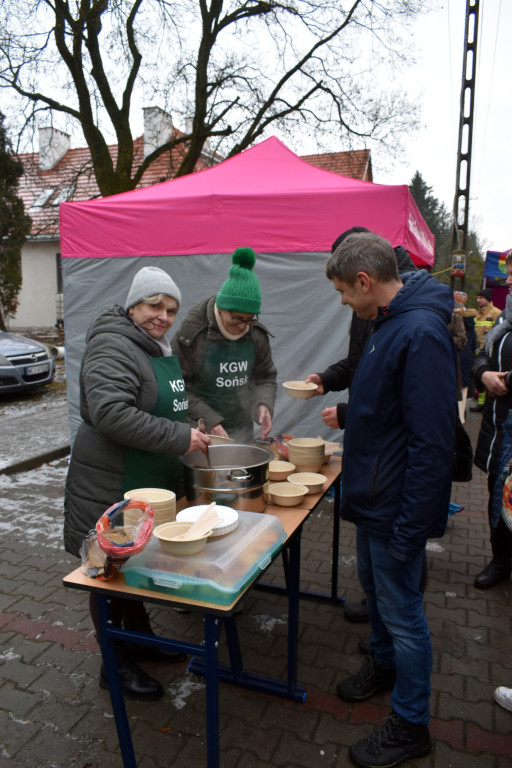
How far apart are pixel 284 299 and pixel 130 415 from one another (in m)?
3.04

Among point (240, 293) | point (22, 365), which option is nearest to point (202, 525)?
point (240, 293)

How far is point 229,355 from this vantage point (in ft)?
9.86

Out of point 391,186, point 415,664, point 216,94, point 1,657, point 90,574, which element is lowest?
point 1,657

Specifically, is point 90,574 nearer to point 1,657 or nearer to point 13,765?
point 13,765

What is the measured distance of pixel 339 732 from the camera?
2135 millimetres

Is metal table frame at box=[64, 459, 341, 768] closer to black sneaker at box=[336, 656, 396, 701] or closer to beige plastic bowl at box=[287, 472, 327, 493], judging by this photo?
beige plastic bowl at box=[287, 472, 327, 493]

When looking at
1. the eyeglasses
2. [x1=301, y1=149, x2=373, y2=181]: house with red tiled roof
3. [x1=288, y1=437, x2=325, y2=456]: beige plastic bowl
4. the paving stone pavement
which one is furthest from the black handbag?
[x1=301, y1=149, x2=373, y2=181]: house with red tiled roof

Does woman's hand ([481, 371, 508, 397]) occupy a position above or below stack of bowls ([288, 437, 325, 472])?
above

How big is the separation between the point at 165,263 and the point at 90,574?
12.1 ft

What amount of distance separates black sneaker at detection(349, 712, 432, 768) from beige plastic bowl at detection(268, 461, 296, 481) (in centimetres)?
103

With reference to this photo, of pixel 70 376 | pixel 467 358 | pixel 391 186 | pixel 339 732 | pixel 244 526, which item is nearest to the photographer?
pixel 244 526

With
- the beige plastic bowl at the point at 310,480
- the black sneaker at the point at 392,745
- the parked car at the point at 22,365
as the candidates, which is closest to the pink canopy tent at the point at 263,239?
the beige plastic bowl at the point at 310,480

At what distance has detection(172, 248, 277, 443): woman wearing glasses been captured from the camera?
2.79 metres

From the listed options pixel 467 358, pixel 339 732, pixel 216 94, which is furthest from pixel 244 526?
pixel 216 94
